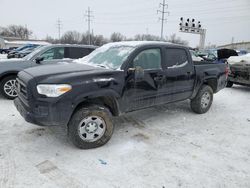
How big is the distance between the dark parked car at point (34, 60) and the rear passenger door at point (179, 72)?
2928 millimetres

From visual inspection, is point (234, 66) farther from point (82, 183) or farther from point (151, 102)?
point (82, 183)

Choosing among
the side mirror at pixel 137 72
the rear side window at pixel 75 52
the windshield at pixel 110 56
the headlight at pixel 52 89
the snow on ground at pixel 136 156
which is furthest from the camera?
the rear side window at pixel 75 52

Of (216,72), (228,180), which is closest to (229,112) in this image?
(216,72)

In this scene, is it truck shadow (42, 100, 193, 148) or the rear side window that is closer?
truck shadow (42, 100, 193, 148)

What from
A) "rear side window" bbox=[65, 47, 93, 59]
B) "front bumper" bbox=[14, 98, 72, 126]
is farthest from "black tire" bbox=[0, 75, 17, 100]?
"front bumper" bbox=[14, 98, 72, 126]

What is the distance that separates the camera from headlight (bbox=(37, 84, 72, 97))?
3008 mm

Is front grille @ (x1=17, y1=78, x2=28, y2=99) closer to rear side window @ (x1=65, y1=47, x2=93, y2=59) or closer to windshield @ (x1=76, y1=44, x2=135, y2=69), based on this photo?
windshield @ (x1=76, y1=44, x2=135, y2=69)

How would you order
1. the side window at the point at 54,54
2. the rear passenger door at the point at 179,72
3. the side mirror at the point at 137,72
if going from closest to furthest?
1. the side mirror at the point at 137,72
2. the rear passenger door at the point at 179,72
3. the side window at the point at 54,54

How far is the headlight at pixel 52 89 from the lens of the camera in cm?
301

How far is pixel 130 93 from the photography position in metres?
3.79

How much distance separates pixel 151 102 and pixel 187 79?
1.24m

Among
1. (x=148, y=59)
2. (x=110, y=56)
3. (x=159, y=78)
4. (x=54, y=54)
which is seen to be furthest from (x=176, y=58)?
(x=54, y=54)

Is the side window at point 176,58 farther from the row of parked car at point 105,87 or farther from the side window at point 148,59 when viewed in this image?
the side window at point 148,59

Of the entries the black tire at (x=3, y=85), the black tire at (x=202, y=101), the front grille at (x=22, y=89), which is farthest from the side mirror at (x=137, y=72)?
the black tire at (x=3, y=85)
